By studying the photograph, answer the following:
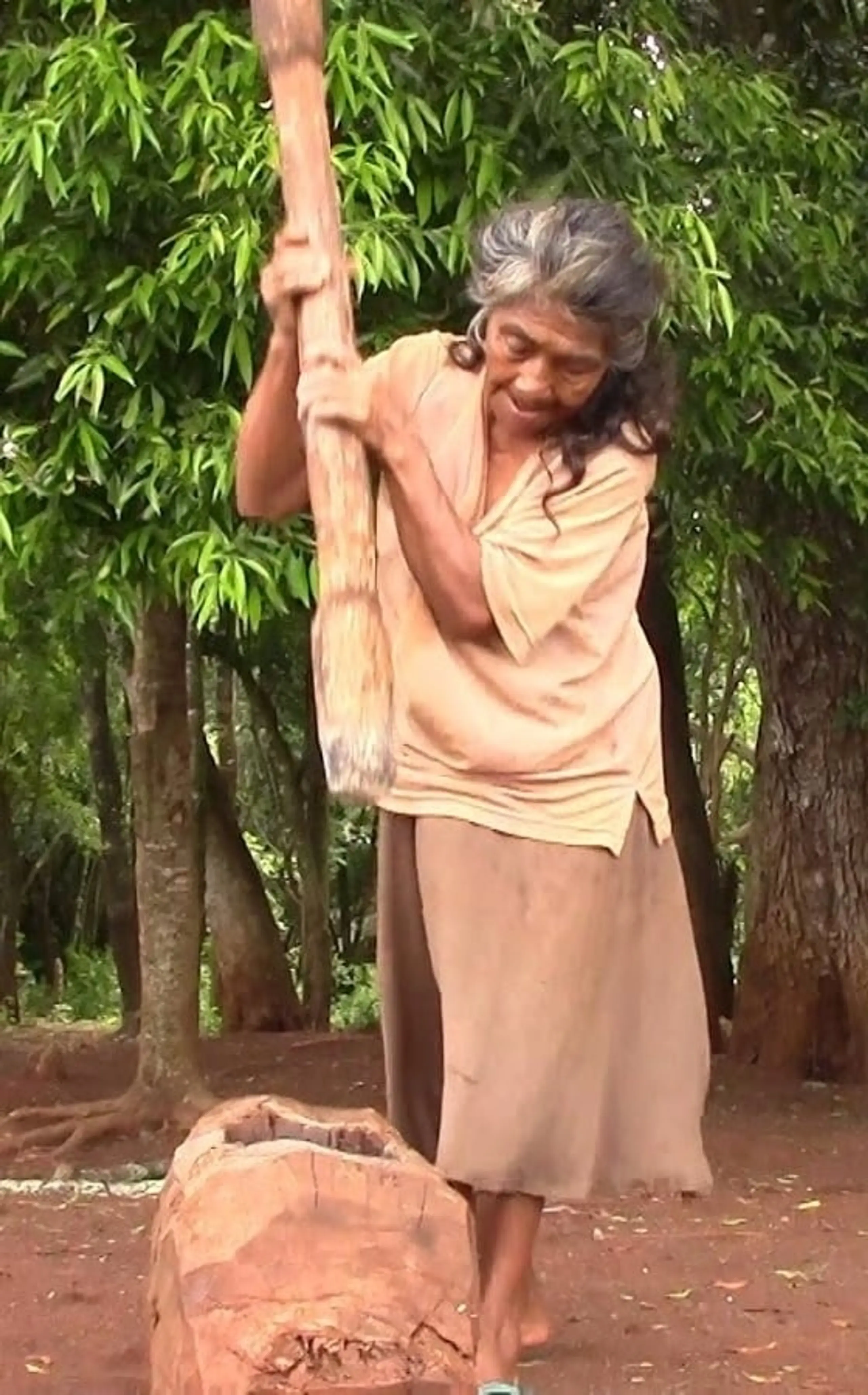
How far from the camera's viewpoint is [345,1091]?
26.9ft

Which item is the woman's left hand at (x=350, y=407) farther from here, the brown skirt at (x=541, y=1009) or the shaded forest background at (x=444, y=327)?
the shaded forest background at (x=444, y=327)

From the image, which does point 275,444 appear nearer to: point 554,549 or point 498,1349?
point 554,549

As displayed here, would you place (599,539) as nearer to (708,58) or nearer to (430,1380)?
(430,1380)

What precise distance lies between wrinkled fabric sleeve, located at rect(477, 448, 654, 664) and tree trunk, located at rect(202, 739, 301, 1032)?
8.16 metres

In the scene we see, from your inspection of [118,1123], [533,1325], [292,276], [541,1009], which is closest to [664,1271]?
[533,1325]

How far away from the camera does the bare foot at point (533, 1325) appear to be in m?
3.83

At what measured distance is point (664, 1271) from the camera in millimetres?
5156

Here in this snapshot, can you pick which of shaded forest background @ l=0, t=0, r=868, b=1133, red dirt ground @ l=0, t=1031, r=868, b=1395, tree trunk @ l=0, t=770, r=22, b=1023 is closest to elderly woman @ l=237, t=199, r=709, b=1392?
red dirt ground @ l=0, t=1031, r=868, b=1395

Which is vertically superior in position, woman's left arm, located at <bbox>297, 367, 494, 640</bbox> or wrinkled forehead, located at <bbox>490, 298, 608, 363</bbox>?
wrinkled forehead, located at <bbox>490, 298, 608, 363</bbox>

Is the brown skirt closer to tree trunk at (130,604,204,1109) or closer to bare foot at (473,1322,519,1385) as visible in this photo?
bare foot at (473,1322,519,1385)

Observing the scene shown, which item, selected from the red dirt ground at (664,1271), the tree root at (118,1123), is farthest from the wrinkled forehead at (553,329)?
the tree root at (118,1123)

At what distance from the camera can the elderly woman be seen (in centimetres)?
328

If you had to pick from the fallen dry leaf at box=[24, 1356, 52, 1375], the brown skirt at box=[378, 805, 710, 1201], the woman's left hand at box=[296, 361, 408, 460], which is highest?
the woman's left hand at box=[296, 361, 408, 460]

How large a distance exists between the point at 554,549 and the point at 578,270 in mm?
398
